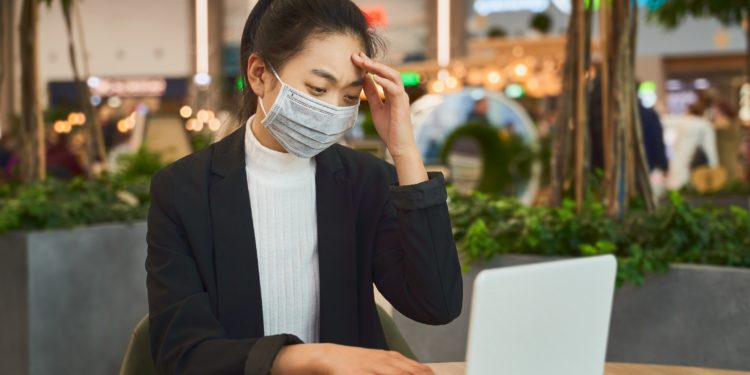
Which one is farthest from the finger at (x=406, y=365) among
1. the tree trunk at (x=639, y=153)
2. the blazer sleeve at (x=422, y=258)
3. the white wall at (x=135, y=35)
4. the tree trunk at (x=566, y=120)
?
the white wall at (x=135, y=35)

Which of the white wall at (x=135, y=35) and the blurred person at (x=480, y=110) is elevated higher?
the white wall at (x=135, y=35)

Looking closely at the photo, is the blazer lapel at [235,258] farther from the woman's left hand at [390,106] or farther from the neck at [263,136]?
the woman's left hand at [390,106]

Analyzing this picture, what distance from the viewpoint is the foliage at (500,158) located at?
21.5ft

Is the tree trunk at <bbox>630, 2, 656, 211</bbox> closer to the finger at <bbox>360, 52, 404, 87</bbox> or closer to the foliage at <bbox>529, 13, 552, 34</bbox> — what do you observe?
the finger at <bbox>360, 52, 404, 87</bbox>

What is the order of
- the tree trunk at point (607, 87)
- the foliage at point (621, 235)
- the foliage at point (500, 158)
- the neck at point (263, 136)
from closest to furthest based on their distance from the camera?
1. the neck at point (263, 136)
2. the foliage at point (621, 235)
3. the tree trunk at point (607, 87)
4. the foliage at point (500, 158)

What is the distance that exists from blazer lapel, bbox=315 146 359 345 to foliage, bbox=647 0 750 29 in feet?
21.8

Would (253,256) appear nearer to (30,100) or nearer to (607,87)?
(607,87)

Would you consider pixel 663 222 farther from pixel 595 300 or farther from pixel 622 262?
pixel 595 300

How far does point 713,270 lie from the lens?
2617 mm

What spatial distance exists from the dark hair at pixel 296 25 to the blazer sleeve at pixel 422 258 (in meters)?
0.28

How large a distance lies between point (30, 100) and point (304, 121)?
10.7ft

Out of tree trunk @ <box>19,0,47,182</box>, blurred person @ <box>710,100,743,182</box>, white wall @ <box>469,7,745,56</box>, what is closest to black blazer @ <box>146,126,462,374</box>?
tree trunk @ <box>19,0,47,182</box>

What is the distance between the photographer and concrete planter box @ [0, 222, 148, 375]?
3.42 m

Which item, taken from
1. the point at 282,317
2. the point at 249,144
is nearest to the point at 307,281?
the point at 282,317
